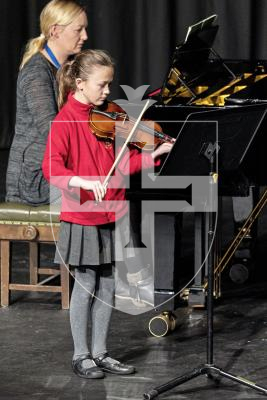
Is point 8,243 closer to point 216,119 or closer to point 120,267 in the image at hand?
point 120,267

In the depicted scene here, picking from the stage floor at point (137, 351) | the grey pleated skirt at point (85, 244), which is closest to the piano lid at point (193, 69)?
the stage floor at point (137, 351)

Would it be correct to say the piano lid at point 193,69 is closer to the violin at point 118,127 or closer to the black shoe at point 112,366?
the violin at point 118,127

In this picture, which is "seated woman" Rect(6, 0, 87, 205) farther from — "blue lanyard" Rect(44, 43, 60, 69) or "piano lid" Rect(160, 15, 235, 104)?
"piano lid" Rect(160, 15, 235, 104)

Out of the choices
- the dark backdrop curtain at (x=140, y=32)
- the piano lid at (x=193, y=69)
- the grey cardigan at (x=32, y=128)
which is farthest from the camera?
the dark backdrop curtain at (x=140, y=32)

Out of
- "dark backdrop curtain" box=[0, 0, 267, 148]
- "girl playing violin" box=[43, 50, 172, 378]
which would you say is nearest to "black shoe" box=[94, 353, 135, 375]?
"girl playing violin" box=[43, 50, 172, 378]

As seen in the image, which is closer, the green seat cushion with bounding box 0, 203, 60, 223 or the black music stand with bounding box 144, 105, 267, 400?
the black music stand with bounding box 144, 105, 267, 400

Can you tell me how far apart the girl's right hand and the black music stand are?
1.13ft

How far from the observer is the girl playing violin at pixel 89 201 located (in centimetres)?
350

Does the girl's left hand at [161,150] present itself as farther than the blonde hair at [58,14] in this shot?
No

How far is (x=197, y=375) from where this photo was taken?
11.3 ft

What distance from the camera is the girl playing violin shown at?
11.5 ft

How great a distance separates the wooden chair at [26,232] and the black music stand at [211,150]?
1.02 meters

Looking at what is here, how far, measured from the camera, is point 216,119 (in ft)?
11.2

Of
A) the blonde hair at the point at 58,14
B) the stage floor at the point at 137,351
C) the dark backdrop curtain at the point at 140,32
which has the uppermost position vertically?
the dark backdrop curtain at the point at 140,32
